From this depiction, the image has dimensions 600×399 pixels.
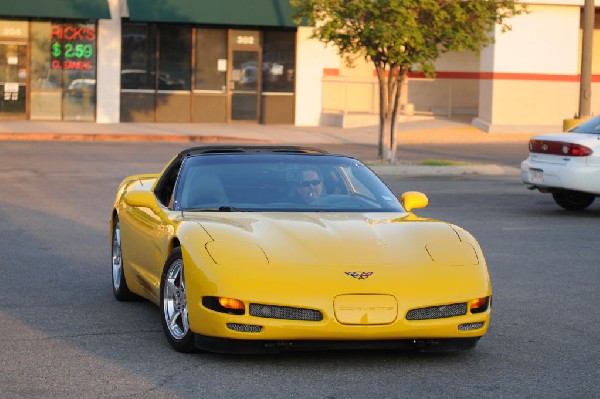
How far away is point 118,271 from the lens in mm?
10156

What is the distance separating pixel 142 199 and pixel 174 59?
32216mm

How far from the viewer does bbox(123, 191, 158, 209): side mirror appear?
8961mm

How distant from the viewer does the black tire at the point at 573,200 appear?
18.0m

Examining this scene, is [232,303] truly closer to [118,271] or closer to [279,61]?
[118,271]

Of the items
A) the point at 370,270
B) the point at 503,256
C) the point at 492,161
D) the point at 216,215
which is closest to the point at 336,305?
the point at 370,270

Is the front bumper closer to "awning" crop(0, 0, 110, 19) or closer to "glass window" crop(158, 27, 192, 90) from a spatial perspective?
"awning" crop(0, 0, 110, 19)

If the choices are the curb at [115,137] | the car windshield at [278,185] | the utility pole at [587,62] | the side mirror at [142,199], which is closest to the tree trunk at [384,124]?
the utility pole at [587,62]

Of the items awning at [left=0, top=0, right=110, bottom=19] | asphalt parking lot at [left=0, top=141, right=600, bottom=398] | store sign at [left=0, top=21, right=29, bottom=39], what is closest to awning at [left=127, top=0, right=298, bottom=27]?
awning at [left=0, top=0, right=110, bottom=19]

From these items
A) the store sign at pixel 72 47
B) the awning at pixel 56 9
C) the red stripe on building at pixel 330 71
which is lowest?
the red stripe on building at pixel 330 71

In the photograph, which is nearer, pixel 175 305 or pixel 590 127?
pixel 175 305

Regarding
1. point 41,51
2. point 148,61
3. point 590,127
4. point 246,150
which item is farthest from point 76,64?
point 246,150

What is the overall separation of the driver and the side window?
0.94m

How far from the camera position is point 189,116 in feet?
135

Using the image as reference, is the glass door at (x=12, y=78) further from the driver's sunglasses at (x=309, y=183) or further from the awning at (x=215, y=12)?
the driver's sunglasses at (x=309, y=183)
